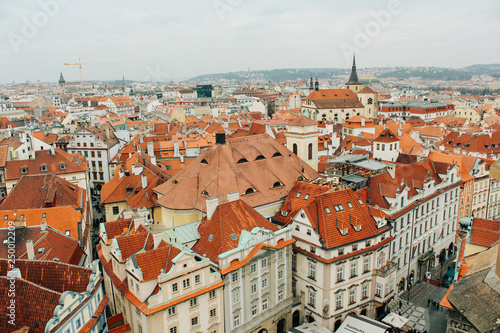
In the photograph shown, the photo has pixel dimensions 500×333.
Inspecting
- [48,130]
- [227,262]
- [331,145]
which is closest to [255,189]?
[227,262]

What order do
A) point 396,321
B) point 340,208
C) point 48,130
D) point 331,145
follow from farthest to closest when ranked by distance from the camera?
point 48,130 < point 331,145 < point 340,208 < point 396,321

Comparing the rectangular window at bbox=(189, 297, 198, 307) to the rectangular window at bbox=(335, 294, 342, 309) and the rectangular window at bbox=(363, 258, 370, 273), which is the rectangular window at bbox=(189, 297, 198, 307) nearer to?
the rectangular window at bbox=(335, 294, 342, 309)

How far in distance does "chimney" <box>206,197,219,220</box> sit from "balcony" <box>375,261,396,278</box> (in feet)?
62.6

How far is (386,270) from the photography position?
42250 millimetres

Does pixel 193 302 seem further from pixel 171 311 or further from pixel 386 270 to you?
pixel 386 270

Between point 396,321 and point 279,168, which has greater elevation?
point 279,168

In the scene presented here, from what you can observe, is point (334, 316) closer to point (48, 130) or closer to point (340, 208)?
point (340, 208)

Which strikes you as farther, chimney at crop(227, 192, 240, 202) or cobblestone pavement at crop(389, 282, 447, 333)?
cobblestone pavement at crop(389, 282, 447, 333)

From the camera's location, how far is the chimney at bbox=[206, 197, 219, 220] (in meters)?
37.4

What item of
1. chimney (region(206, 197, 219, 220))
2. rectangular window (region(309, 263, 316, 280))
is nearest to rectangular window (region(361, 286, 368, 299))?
rectangular window (region(309, 263, 316, 280))

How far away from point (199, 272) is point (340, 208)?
1765 centimetres

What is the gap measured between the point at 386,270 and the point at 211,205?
2047 cm

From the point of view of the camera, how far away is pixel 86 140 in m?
88.4

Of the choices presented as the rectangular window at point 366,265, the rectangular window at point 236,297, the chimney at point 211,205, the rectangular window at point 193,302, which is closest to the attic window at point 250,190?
the chimney at point 211,205
